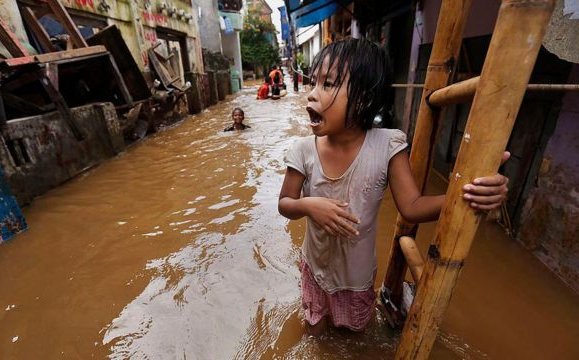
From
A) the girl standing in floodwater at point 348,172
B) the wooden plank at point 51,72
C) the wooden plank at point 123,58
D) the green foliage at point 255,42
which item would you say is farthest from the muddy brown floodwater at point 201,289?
the green foliage at point 255,42

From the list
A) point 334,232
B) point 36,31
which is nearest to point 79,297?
point 334,232

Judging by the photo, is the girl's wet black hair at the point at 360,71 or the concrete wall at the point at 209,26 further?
the concrete wall at the point at 209,26

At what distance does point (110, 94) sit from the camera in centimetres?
658

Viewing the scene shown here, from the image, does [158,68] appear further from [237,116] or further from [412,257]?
[412,257]

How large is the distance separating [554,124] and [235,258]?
2.94 meters

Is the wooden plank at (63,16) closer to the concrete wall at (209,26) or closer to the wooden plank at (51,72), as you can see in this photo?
the wooden plank at (51,72)

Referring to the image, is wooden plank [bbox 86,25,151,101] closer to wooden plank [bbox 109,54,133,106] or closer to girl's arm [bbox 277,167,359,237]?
wooden plank [bbox 109,54,133,106]

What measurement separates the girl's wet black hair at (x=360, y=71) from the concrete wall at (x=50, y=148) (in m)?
4.23

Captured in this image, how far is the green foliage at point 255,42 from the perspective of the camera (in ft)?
96.4

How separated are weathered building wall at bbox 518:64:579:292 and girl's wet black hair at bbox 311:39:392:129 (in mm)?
2017

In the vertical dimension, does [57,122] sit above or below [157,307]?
above

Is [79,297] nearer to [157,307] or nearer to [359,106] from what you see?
[157,307]

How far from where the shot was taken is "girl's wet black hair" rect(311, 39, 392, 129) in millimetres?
1134

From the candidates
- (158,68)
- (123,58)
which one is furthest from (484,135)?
(158,68)
